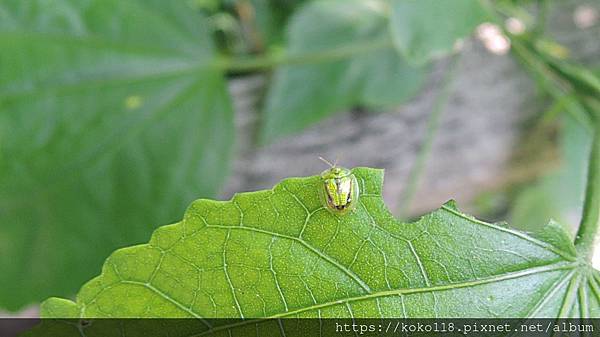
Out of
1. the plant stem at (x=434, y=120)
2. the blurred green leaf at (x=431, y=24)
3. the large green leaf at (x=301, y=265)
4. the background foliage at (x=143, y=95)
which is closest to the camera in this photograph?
the large green leaf at (x=301, y=265)

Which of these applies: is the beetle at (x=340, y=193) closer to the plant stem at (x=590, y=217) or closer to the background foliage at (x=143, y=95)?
the plant stem at (x=590, y=217)

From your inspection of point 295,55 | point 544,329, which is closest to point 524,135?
point 295,55

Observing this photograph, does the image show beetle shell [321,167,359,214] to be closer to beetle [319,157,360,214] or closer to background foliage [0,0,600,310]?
beetle [319,157,360,214]

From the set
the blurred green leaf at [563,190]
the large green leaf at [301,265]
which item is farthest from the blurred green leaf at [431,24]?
the blurred green leaf at [563,190]

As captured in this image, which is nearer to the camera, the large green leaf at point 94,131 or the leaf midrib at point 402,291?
the leaf midrib at point 402,291

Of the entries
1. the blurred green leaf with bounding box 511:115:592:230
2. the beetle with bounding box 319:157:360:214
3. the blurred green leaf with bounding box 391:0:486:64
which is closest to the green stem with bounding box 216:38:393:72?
the blurred green leaf with bounding box 391:0:486:64

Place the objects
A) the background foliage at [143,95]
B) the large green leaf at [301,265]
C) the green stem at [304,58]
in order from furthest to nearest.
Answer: the green stem at [304,58] → the background foliage at [143,95] → the large green leaf at [301,265]

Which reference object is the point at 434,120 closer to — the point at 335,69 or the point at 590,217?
the point at 335,69

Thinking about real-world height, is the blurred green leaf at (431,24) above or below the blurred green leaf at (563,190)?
below
